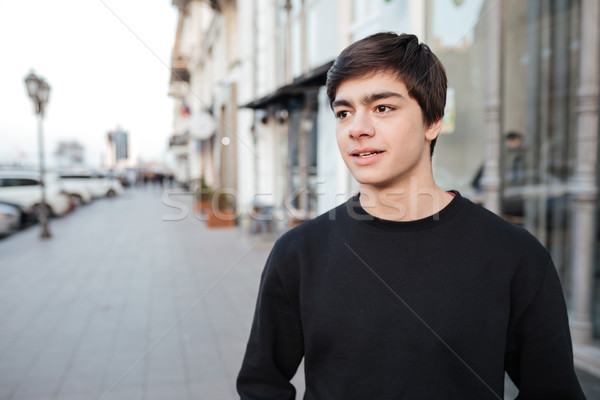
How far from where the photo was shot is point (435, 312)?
1.27 metres

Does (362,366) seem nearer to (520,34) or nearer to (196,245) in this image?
(520,34)

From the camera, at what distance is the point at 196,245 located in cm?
1095

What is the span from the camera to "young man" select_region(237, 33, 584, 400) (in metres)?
1.27

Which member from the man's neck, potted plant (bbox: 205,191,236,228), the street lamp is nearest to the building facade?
potted plant (bbox: 205,191,236,228)

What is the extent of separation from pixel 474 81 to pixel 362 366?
5821 mm

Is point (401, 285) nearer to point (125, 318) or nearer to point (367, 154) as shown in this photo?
point (367, 154)

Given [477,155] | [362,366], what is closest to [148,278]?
[477,155]

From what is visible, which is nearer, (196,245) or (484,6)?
(484,6)

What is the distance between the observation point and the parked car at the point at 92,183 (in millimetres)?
24075

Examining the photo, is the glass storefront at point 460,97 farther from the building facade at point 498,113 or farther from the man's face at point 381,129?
the man's face at point 381,129

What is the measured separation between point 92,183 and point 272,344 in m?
27.9

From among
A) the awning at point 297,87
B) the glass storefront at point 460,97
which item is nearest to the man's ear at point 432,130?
the glass storefront at point 460,97

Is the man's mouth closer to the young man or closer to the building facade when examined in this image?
the young man

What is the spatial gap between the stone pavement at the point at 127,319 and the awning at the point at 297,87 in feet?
10.7
